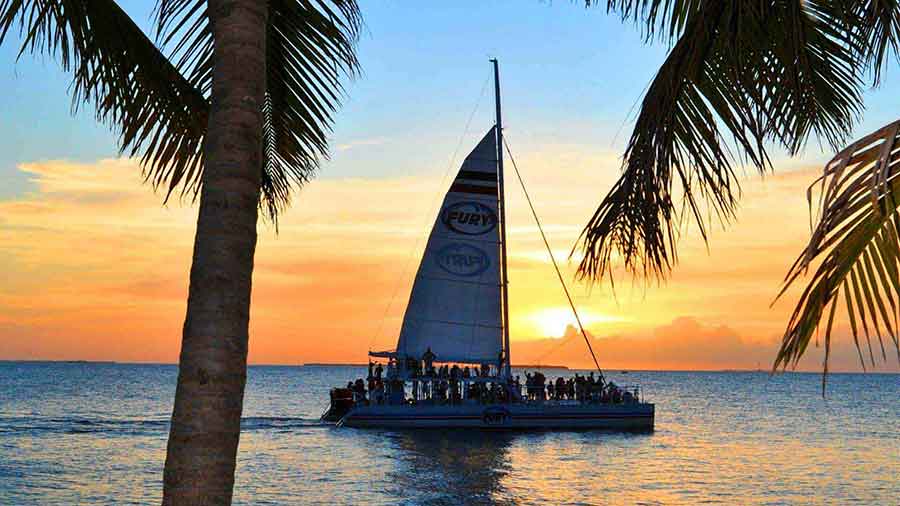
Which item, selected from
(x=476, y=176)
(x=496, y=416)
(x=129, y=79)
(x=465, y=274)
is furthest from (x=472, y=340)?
(x=129, y=79)

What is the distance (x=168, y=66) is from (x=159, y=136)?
0.47 meters

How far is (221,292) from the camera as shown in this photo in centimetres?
429

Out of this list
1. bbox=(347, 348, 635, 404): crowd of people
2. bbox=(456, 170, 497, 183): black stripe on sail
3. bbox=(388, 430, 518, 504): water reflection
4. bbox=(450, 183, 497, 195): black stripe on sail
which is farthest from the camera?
bbox=(450, 183, 497, 195): black stripe on sail

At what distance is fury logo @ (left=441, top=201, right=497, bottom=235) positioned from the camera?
48781 mm

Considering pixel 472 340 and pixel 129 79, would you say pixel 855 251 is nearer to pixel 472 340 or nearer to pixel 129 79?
pixel 129 79

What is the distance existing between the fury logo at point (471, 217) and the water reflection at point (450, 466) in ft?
30.1

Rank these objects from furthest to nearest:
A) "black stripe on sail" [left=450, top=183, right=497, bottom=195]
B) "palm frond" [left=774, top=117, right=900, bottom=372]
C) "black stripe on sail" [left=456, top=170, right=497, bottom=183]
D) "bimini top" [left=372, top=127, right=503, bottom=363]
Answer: "black stripe on sail" [left=450, top=183, right=497, bottom=195]
"black stripe on sail" [left=456, top=170, right=497, bottom=183]
"bimini top" [left=372, top=127, right=503, bottom=363]
"palm frond" [left=774, top=117, right=900, bottom=372]

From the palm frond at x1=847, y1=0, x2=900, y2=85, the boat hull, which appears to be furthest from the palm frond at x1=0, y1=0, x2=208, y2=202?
the boat hull

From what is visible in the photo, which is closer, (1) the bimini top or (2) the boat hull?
(2) the boat hull

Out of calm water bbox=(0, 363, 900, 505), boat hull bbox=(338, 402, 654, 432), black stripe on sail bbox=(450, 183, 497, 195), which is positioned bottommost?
calm water bbox=(0, 363, 900, 505)

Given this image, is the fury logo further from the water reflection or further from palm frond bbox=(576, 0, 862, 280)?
palm frond bbox=(576, 0, 862, 280)

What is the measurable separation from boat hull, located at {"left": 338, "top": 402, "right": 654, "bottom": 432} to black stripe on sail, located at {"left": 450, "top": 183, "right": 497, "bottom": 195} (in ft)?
31.7

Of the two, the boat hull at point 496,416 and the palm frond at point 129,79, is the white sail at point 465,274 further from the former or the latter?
the palm frond at point 129,79

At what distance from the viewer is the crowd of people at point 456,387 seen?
154 feet
